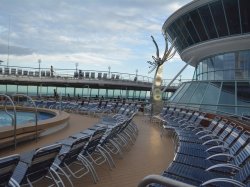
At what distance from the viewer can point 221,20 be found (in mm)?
22062

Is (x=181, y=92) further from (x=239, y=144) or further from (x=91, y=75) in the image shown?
(x=239, y=144)

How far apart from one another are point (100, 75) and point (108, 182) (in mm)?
35880

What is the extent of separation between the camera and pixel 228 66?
23.2 meters

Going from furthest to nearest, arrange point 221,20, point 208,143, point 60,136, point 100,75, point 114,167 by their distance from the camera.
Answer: point 100,75
point 221,20
point 60,136
point 208,143
point 114,167

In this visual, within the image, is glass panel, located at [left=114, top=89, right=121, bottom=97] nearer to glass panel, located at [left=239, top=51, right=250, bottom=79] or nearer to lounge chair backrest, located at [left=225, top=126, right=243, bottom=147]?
glass panel, located at [left=239, top=51, right=250, bottom=79]

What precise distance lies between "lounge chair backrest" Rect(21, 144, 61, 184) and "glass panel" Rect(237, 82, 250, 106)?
1721 centimetres

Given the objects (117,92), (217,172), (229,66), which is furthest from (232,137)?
(117,92)

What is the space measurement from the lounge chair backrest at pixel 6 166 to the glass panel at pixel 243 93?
59.6 feet

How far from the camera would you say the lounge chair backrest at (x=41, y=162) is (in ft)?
13.7

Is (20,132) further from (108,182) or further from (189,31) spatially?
(189,31)

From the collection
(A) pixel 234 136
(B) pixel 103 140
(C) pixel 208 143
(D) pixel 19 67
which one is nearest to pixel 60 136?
(B) pixel 103 140

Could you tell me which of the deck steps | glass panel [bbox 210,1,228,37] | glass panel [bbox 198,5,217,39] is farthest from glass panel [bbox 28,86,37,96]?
the deck steps

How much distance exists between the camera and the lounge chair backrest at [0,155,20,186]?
3.37 meters

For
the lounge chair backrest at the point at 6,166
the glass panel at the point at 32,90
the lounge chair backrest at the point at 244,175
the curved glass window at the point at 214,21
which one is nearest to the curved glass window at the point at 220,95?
the curved glass window at the point at 214,21
